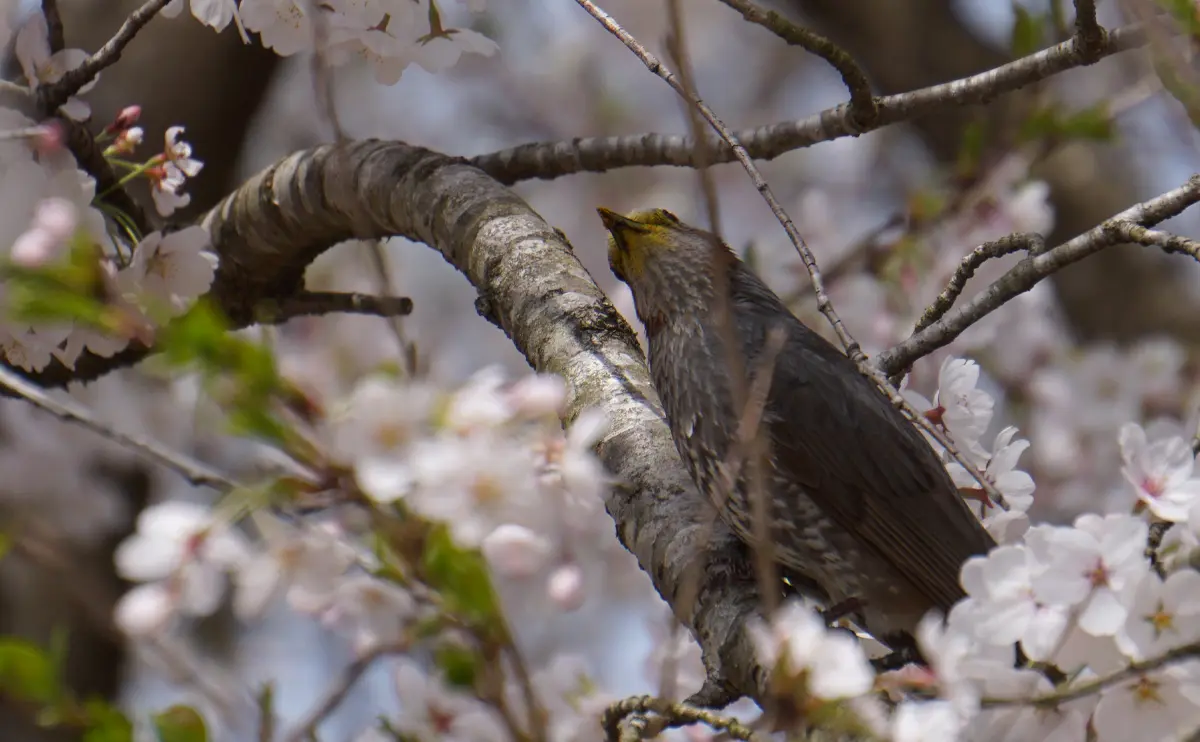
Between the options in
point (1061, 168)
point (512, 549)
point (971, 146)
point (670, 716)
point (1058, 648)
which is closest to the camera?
point (512, 549)

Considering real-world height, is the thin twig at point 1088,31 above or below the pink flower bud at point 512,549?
above

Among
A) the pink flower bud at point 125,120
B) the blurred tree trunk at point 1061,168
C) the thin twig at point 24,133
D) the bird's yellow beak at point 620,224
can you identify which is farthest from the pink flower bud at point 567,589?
the blurred tree trunk at point 1061,168

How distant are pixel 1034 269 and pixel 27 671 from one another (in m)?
1.60

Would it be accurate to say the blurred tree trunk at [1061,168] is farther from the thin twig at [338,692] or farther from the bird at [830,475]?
the thin twig at [338,692]

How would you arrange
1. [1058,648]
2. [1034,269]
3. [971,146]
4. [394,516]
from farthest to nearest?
[971,146]
[1034,269]
[1058,648]
[394,516]

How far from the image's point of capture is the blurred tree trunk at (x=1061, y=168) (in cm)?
574

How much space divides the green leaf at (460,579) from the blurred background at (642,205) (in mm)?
219

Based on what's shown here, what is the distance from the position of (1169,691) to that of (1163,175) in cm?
684

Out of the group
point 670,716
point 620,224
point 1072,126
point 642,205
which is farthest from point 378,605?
point 642,205

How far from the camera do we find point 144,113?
13.4 feet

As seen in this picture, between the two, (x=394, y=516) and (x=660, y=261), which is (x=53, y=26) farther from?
(x=394, y=516)

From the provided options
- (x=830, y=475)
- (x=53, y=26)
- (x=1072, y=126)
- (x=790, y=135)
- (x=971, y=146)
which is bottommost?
(x=830, y=475)

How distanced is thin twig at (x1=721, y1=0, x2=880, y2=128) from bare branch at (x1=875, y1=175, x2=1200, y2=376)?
42cm

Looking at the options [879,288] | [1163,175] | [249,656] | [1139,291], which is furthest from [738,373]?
[1163,175]
